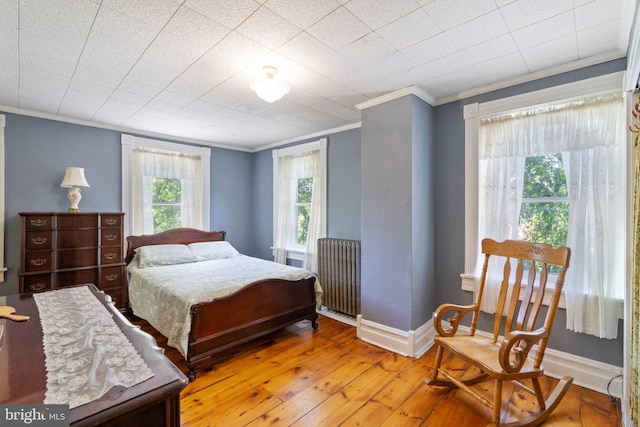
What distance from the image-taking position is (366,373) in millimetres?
2357

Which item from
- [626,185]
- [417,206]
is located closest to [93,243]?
[417,206]

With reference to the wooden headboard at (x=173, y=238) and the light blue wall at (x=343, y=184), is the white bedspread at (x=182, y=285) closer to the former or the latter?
the wooden headboard at (x=173, y=238)

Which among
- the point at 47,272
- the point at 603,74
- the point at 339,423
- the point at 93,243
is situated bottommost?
the point at 339,423

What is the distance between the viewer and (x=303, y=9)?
1.59 metres

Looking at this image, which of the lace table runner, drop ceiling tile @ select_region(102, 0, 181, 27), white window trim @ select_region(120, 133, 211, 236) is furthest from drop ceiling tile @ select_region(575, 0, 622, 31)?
white window trim @ select_region(120, 133, 211, 236)

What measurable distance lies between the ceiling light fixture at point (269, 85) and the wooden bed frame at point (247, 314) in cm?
166

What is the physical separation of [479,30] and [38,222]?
428 cm

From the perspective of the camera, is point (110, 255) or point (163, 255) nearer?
point (110, 255)

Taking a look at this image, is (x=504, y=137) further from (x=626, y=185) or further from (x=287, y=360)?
(x=287, y=360)

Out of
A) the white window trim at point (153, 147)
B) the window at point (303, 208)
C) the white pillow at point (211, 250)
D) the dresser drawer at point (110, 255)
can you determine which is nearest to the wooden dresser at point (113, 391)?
the dresser drawer at point (110, 255)

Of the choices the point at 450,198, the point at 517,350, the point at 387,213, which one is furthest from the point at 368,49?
the point at 517,350

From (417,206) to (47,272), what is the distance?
3.84 m

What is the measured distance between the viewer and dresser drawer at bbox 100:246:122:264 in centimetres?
339

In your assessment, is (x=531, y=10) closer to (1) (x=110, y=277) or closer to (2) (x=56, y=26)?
(2) (x=56, y=26)
